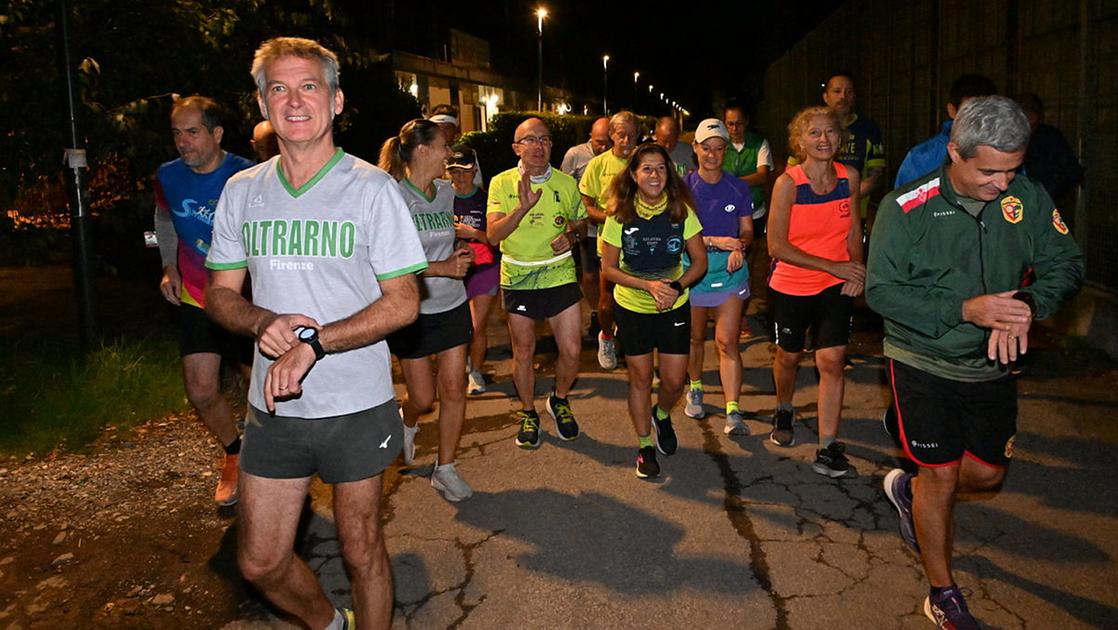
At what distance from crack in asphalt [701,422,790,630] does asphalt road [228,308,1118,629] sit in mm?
12

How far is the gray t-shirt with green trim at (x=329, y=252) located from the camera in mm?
2869

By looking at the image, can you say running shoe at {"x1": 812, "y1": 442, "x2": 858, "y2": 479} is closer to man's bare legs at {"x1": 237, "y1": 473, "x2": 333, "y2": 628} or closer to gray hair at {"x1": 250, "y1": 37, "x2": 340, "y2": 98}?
man's bare legs at {"x1": 237, "y1": 473, "x2": 333, "y2": 628}

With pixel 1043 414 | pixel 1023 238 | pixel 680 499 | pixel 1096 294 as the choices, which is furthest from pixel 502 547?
pixel 1096 294

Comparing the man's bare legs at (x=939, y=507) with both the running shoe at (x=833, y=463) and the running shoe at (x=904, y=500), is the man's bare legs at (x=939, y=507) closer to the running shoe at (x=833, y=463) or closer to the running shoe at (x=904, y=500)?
the running shoe at (x=904, y=500)

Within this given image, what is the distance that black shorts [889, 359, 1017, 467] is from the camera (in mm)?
3486

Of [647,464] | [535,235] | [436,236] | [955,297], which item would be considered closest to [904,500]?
[955,297]

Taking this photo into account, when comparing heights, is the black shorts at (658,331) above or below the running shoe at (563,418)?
above

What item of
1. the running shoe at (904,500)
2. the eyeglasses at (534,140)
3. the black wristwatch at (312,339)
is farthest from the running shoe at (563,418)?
the black wristwatch at (312,339)

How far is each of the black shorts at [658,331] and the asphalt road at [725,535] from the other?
750 millimetres

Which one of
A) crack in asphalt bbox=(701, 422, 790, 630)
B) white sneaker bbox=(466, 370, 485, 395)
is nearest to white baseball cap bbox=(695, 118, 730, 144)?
crack in asphalt bbox=(701, 422, 790, 630)

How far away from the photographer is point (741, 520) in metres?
4.65

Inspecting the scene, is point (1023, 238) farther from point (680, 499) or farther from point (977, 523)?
point (680, 499)

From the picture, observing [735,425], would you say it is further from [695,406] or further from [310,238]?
[310,238]

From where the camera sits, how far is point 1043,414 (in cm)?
609
